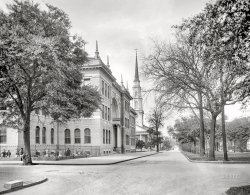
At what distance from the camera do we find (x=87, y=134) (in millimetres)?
50812

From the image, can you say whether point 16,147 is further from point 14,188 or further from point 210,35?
point 210,35

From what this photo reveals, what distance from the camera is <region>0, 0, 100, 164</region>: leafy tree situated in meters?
22.8

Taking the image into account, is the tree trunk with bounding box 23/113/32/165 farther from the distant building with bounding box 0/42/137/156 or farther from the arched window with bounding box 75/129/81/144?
the arched window with bounding box 75/129/81/144

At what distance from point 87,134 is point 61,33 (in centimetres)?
2723

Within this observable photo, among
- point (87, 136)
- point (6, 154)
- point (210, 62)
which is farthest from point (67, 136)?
point (210, 62)

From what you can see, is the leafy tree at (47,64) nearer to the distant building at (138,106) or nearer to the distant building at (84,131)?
the distant building at (84,131)

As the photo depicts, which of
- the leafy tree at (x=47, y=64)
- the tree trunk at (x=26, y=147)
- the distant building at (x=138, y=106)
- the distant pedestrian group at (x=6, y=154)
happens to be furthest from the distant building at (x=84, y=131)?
the distant building at (x=138, y=106)

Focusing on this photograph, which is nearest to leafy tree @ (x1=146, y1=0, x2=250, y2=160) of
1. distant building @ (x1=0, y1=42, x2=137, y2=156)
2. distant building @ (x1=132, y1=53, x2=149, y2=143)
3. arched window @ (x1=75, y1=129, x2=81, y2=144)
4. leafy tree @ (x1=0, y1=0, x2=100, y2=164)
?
leafy tree @ (x1=0, y1=0, x2=100, y2=164)

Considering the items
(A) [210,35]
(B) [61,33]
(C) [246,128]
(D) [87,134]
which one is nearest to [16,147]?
(D) [87,134]

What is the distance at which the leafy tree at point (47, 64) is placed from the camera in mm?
22812

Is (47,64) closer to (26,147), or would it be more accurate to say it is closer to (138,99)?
(26,147)

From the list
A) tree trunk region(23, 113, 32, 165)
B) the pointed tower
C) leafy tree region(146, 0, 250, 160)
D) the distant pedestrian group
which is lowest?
the distant pedestrian group

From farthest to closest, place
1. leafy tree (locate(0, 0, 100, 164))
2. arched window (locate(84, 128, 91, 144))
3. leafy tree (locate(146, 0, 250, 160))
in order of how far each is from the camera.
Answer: arched window (locate(84, 128, 91, 144)) < leafy tree (locate(0, 0, 100, 164)) < leafy tree (locate(146, 0, 250, 160))

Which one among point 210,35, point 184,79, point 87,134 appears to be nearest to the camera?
point 210,35
